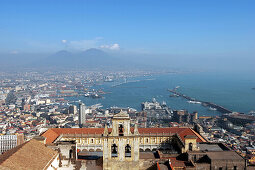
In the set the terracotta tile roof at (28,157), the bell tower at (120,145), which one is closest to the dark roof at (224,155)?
the bell tower at (120,145)

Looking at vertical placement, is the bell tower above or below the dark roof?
above

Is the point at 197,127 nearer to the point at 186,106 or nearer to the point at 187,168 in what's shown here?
the point at 187,168

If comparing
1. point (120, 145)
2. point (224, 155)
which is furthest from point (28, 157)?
point (224, 155)

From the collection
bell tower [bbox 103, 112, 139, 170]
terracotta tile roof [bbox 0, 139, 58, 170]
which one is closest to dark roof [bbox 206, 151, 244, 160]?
bell tower [bbox 103, 112, 139, 170]

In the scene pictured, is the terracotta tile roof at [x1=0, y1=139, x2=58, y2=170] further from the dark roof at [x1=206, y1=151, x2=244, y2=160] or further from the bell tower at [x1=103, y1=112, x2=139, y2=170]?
the dark roof at [x1=206, y1=151, x2=244, y2=160]

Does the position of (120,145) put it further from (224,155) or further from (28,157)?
(224,155)

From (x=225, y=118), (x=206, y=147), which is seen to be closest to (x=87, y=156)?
(x=206, y=147)
